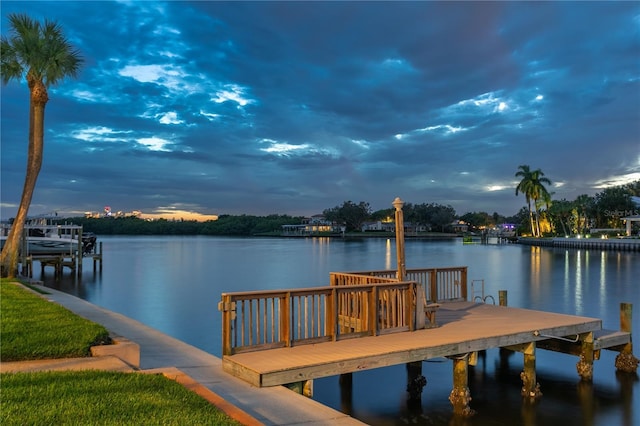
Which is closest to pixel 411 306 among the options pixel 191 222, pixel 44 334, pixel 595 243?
pixel 44 334

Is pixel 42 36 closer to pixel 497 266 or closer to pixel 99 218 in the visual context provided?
pixel 497 266

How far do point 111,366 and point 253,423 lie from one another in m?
3.07

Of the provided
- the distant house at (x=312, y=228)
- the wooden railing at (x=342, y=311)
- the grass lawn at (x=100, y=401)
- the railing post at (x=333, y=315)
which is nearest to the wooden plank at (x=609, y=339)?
the wooden railing at (x=342, y=311)

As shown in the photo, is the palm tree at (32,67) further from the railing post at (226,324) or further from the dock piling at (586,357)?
the dock piling at (586,357)

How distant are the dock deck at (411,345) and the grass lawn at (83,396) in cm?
174

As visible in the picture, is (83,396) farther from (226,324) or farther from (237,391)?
(226,324)

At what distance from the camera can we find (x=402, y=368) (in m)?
12.8

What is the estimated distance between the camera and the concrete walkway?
5820 millimetres

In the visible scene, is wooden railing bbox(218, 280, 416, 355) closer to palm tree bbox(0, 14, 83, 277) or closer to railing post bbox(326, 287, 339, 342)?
railing post bbox(326, 287, 339, 342)

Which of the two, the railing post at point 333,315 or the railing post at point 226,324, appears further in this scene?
the railing post at point 333,315

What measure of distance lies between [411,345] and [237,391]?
327cm

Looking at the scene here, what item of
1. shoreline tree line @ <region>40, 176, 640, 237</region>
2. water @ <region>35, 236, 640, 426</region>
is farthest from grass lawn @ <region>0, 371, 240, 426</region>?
shoreline tree line @ <region>40, 176, 640, 237</region>

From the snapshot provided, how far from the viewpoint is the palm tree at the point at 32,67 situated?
2347 centimetres

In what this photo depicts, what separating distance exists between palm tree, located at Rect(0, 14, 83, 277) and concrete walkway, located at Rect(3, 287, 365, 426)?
15819 millimetres
